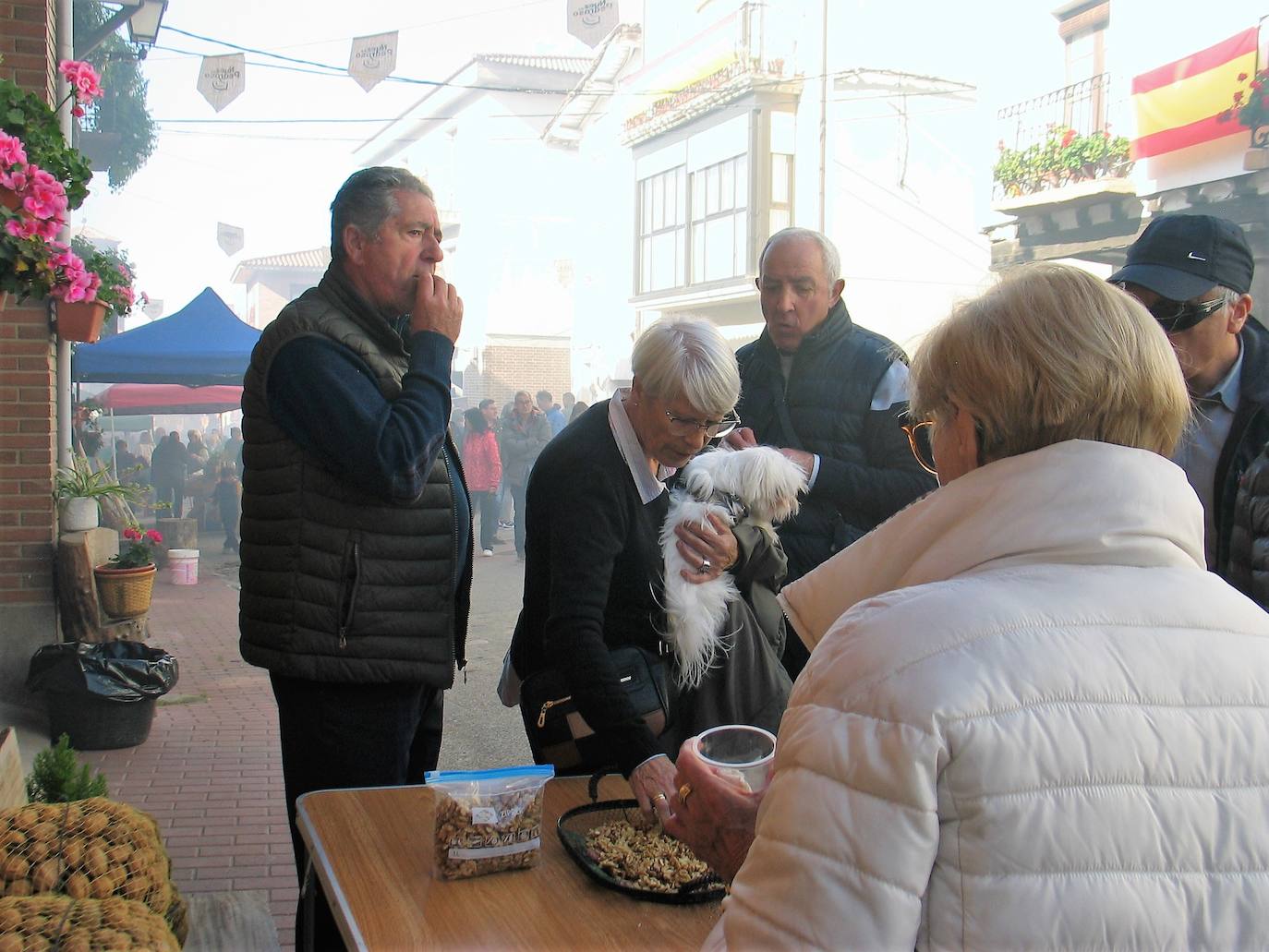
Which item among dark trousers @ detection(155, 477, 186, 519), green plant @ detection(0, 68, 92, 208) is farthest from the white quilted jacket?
dark trousers @ detection(155, 477, 186, 519)

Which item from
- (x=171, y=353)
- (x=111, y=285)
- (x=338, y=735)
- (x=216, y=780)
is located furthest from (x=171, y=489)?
(x=338, y=735)

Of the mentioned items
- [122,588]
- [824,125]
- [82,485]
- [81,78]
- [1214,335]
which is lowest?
[122,588]

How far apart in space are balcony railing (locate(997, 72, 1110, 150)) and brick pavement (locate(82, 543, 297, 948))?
7881mm

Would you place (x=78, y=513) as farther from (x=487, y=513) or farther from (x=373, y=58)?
(x=487, y=513)

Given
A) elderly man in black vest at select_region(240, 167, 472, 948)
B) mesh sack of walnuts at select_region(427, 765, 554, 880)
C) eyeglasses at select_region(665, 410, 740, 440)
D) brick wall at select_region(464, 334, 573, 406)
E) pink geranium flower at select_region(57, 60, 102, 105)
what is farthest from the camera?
brick wall at select_region(464, 334, 573, 406)

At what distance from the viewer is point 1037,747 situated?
0.90m

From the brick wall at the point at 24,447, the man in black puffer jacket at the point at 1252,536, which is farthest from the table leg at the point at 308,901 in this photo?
the brick wall at the point at 24,447

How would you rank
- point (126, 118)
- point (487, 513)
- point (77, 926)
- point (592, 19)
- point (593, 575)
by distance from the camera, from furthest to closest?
1. point (126, 118)
2. point (487, 513)
3. point (592, 19)
4. point (593, 575)
5. point (77, 926)

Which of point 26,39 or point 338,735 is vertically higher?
point 26,39

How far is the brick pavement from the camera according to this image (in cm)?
391

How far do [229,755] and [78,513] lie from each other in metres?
1.81

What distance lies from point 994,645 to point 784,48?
50.5 ft

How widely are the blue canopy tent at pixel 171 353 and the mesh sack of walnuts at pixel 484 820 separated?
1041cm

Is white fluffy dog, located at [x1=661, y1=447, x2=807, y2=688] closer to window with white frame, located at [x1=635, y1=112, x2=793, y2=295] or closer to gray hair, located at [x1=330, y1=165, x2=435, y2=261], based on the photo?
gray hair, located at [x1=330, y1=165, x2=435, y2=261]
